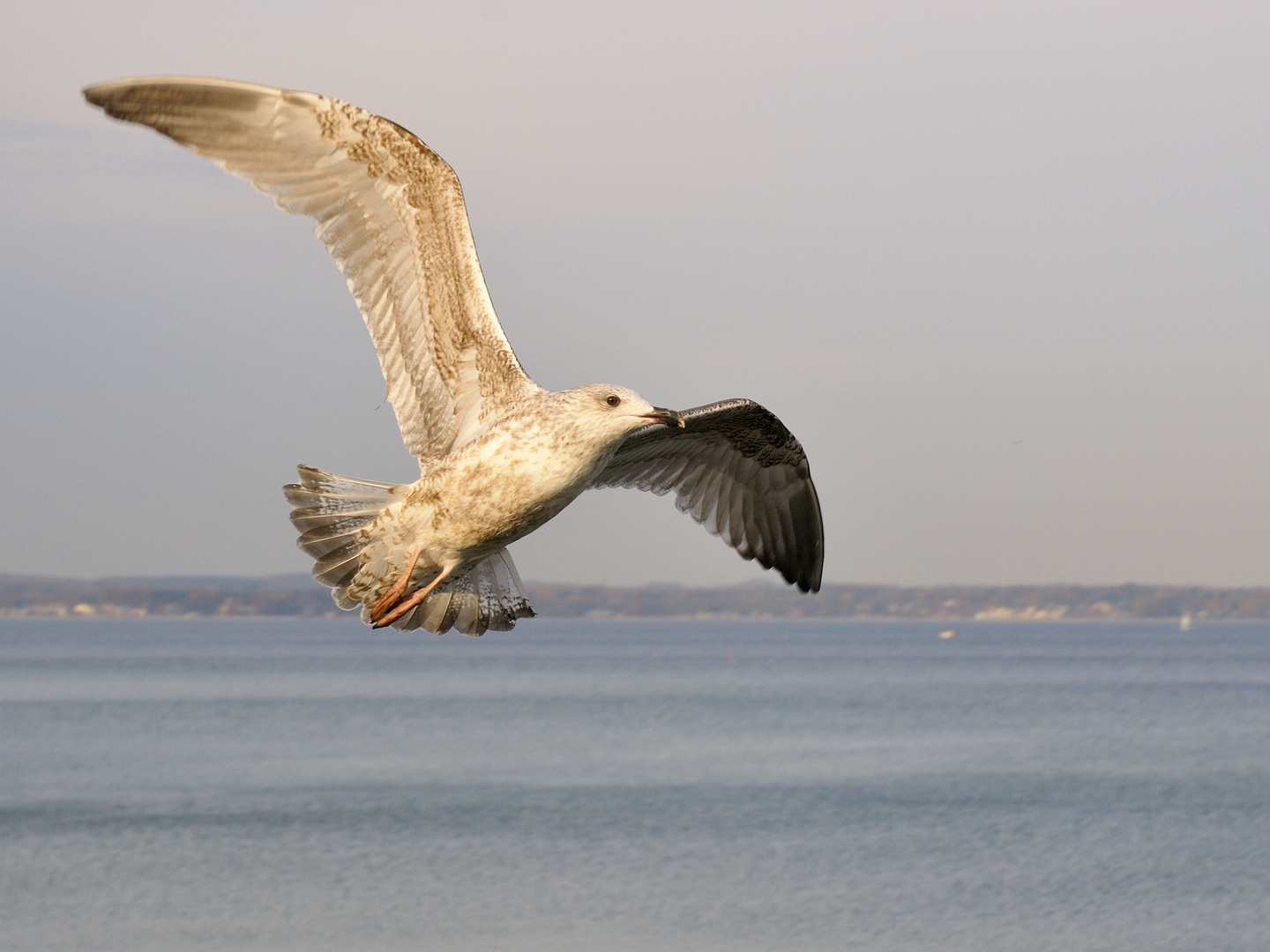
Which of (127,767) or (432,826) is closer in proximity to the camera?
(432,826)

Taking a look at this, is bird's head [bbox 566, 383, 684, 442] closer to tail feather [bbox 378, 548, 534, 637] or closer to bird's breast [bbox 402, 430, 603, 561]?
bird's breast [bbox 402, 430, 603, 561]

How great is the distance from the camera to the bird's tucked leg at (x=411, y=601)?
25.1 ft

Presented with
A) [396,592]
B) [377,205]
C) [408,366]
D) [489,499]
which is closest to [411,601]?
[396,592]

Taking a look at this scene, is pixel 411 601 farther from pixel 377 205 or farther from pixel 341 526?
pixel 377 205

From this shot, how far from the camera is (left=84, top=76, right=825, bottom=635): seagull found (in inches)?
292

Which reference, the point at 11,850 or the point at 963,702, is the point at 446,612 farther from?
the point at 963,702

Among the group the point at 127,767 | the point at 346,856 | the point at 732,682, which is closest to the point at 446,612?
the point at 346,856

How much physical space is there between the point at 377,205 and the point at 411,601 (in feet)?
6.51

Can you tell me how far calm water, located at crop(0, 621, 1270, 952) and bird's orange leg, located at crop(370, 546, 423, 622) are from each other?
35.9 meters

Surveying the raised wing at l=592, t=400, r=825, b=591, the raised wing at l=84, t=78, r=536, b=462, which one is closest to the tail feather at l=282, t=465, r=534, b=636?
the raised wing at l=84, t=78, r=536, b=462

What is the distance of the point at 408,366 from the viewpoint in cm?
794

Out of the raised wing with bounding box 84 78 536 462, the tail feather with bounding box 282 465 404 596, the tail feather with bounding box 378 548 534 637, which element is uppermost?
the raised wing with bounding box 84 78 536 462

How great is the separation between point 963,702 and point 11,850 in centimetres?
7634

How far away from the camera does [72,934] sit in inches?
1687
